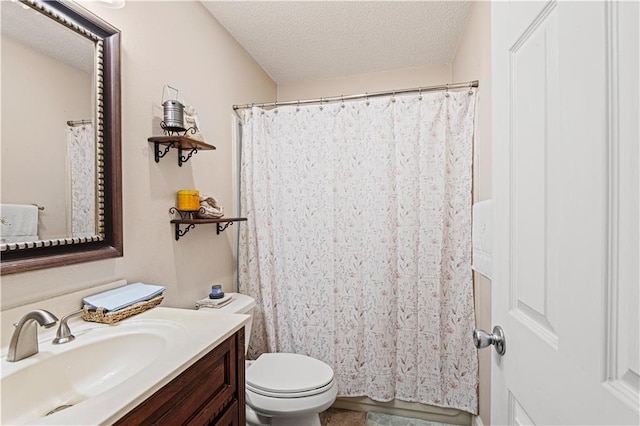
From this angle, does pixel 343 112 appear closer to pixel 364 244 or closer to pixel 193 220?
pixel 364 244

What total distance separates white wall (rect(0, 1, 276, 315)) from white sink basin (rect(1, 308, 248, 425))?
0.21 meters

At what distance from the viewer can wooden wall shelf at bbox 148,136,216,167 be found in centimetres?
143

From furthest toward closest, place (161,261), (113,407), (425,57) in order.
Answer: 1. (425,57)
2. (161,261)
3. (113,407)

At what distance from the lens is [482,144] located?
5.49ft

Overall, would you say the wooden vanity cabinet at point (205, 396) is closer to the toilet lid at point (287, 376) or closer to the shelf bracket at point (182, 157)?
the toilet lid at point (287, 376)

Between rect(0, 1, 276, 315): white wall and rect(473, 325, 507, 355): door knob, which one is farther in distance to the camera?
rect(0, 1, 276, 315): white wall

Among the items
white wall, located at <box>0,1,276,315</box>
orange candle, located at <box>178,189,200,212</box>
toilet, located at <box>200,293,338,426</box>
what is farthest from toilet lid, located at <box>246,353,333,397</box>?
orange candle, located at <box>178,189,200,212</box>

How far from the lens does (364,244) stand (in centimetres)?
199

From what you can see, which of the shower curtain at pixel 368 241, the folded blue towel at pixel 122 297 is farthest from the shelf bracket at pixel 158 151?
the shower curtain at pixel 368 241

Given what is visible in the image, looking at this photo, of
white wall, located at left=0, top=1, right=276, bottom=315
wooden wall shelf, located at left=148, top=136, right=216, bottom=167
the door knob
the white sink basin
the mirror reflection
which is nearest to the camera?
the white sink basin

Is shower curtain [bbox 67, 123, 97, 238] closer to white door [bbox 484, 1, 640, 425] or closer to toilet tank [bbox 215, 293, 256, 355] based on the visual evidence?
toilet tank [bbox 215, 293, 256, 355]

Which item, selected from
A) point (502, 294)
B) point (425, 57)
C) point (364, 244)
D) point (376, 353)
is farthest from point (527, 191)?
point (425, 57)

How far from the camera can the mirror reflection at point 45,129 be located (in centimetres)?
94

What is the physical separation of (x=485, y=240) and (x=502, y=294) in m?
0.62
